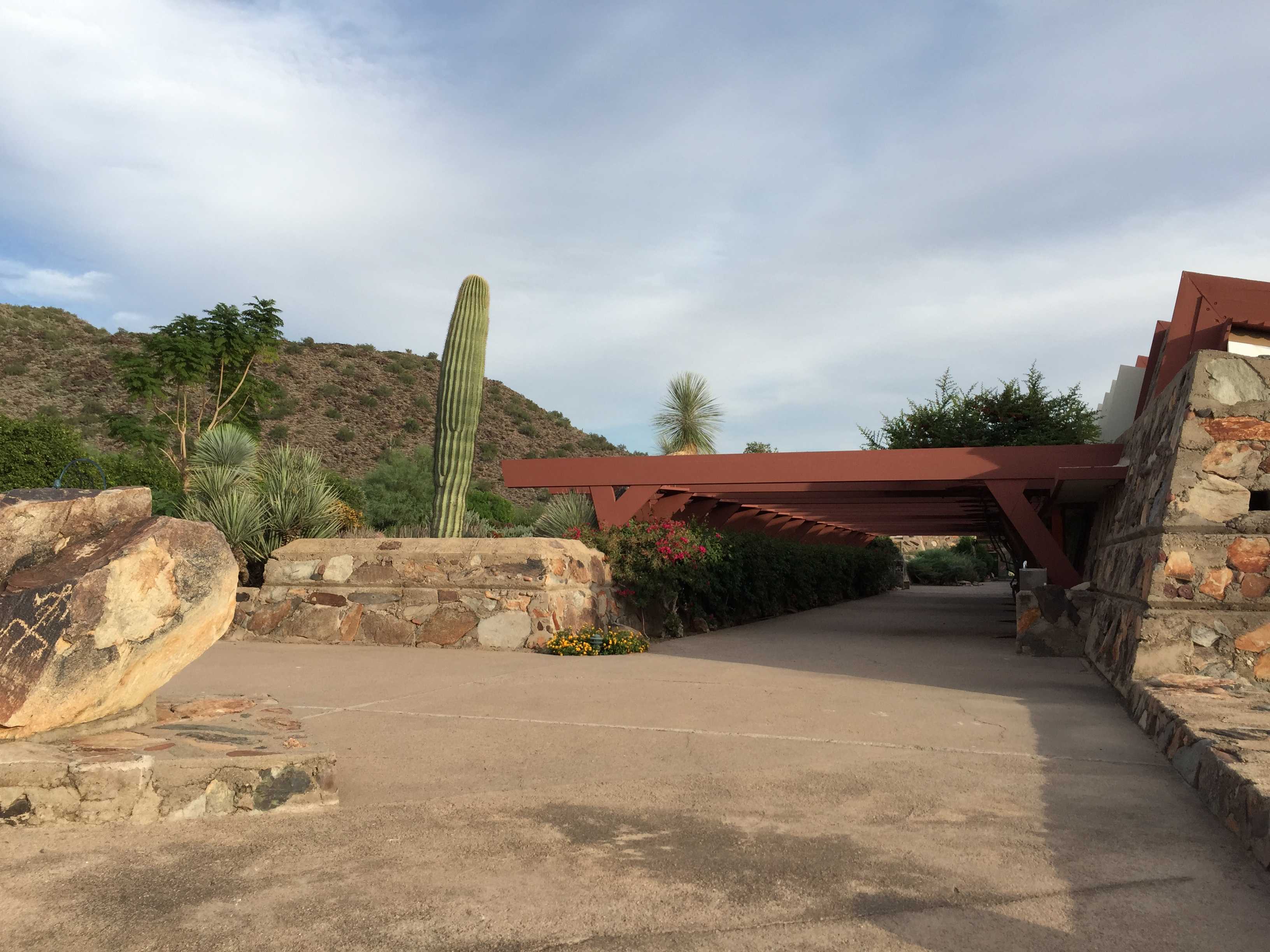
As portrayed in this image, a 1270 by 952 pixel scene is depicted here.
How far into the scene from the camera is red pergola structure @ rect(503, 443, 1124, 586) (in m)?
11.3

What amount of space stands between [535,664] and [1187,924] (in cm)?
658

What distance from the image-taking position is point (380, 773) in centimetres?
434

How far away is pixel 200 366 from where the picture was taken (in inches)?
901

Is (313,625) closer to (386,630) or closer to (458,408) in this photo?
(386,630)

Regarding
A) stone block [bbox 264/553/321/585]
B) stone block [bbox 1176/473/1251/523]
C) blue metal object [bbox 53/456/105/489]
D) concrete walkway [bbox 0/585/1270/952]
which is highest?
stone block [bbox 1176/473/1251/523]

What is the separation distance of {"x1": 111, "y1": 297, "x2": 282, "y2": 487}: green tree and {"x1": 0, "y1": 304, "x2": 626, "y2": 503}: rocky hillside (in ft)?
53.1

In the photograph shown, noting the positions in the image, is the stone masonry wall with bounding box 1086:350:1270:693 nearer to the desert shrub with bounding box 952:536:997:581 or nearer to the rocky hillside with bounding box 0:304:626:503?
the desert shrub with bounding box 952:536:997:581

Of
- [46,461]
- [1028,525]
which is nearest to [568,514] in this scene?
[1028,525]

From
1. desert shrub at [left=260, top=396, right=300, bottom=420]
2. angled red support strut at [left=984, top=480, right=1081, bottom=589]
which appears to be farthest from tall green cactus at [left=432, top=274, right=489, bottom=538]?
desert shrub at [left=260, top=396, right=300, bottom=420]

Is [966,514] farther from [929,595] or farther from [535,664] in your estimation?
[535,664]

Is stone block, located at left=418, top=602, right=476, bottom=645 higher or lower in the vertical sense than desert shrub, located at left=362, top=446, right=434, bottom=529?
lower

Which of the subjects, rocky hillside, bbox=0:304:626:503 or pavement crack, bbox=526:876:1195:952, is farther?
rocky hillside, bbox=0:304:626:503

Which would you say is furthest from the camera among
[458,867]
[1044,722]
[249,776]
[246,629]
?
[246,629]

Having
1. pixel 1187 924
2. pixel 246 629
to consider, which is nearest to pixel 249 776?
pixel 1187 924
